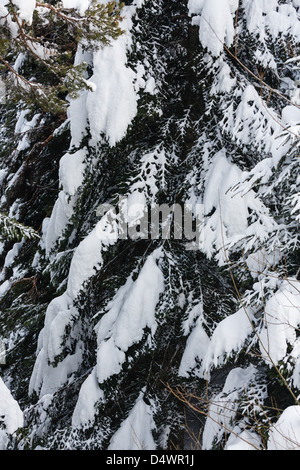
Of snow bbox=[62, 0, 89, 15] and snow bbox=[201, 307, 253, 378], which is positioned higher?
snow bbox=[62, 0, 89, 15]

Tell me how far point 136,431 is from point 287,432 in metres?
2.26

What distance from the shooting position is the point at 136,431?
4.38m

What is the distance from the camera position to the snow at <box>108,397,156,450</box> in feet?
14.3

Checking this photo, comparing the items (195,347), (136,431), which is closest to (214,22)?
(195,347)

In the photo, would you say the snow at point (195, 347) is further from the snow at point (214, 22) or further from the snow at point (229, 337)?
the snow at point (214, 22)

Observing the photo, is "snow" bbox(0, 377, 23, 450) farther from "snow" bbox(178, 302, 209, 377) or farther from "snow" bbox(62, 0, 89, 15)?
"snow" bbox(62, 0, 89, 15)

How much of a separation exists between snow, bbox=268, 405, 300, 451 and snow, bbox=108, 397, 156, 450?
2080mm

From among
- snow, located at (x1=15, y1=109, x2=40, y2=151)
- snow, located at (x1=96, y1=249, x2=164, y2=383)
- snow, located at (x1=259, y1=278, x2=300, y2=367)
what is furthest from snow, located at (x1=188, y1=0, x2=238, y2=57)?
snow, located at (x1=15, y1=109, x2=40, y2=151)

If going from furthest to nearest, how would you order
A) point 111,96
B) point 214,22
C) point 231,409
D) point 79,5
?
point 111,96, point 214,22, point 79,5, point 231,409

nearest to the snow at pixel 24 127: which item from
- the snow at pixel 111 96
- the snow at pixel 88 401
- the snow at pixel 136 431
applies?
the snow at pixel 111 96

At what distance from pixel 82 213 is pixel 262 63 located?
244 centimetres

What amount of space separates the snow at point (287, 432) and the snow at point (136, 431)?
2080 mm

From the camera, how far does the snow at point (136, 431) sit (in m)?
4.35

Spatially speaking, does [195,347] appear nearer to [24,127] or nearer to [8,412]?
[8,412]
